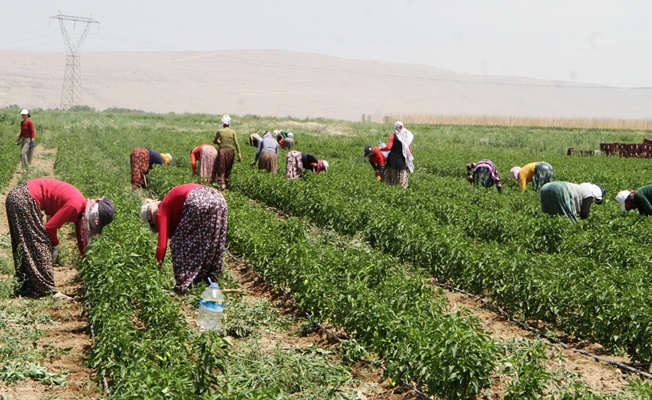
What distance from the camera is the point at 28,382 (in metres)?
6.45

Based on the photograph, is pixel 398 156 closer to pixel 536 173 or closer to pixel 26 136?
pixel 536 173

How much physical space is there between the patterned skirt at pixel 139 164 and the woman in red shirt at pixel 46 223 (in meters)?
8.39

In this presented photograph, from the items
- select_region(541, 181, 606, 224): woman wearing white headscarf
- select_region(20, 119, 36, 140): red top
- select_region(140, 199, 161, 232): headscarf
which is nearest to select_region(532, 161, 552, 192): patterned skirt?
select_region(541, 181, 606, 224): woman wearing white headscarf

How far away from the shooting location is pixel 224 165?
18641mm

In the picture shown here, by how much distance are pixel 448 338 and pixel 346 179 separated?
11.9 meters

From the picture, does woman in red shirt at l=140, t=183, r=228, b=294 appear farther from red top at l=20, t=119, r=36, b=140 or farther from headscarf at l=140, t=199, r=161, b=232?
red top at l=20, t=119, r=36, b=140

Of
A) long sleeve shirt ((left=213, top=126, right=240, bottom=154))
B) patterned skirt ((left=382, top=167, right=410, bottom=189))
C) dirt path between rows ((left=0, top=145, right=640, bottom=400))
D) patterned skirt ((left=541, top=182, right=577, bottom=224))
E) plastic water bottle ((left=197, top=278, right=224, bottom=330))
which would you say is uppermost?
long sleeve shirt ((left=213, top=126, right=240, bottom=154))

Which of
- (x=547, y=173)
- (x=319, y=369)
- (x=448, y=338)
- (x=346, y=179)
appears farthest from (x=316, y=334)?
(x=346, y=179)

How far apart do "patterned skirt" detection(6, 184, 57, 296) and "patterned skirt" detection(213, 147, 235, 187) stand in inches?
379

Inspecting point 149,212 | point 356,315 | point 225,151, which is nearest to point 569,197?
point 356,315

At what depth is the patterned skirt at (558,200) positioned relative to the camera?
40.1 ft

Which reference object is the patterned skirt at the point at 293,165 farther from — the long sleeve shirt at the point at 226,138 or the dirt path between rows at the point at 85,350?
the dirt path between rows at the point at 85,350

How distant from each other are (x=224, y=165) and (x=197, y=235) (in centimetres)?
1016

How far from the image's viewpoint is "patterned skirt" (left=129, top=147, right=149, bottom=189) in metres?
17.0
